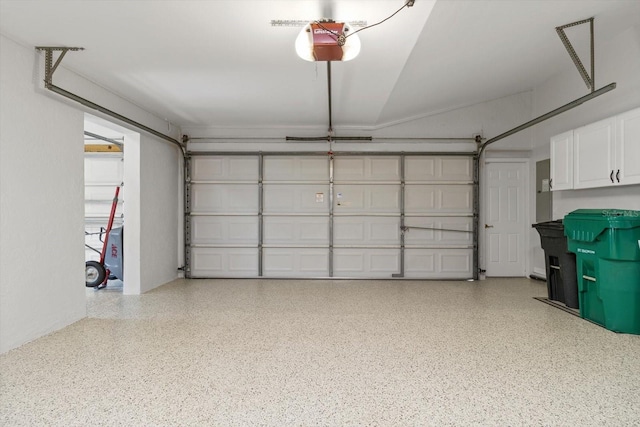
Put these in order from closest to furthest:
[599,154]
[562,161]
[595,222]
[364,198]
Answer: [595,222] < [599,154] < [562,161] < [364,198]

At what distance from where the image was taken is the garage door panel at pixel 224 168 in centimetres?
646

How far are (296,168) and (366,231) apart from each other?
171cm

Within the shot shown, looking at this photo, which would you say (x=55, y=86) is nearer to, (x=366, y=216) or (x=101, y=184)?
(x=101, y=184)

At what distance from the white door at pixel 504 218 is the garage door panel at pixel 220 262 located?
440cm

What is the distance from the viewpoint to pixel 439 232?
636 centimetres

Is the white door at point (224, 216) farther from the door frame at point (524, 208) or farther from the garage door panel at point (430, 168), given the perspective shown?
the door frame at point (524, 208)

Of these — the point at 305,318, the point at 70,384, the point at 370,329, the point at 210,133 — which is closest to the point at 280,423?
the point at 70,384

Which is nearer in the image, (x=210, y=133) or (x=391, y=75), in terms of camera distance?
(x=391, y=75)

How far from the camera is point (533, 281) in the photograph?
19.7 ft

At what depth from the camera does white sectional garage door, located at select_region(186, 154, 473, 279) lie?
20.8 feet

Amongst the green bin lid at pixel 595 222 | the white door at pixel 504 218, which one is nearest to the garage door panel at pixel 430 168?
the white door at pixel 504 218

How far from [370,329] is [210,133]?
15.4 ft

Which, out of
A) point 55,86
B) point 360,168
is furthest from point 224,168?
point 55,86

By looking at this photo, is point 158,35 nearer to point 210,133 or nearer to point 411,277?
point 210,133
